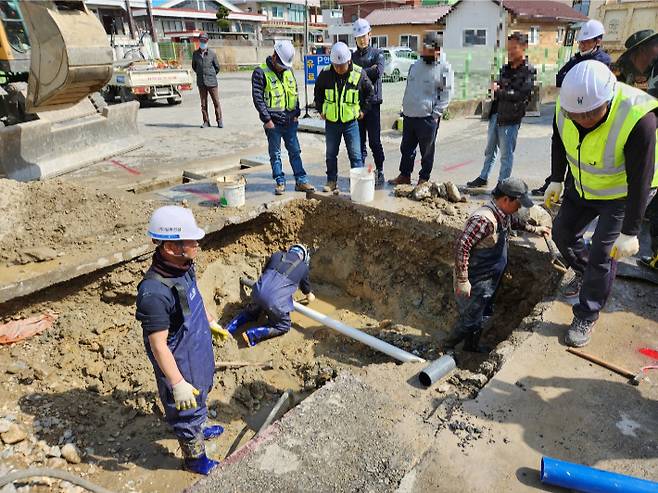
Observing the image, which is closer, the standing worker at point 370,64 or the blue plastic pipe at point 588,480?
the blue plastic pipe at point 588,480

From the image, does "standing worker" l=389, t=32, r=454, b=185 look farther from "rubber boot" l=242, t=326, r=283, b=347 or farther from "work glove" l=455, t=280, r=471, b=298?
"rubber boot" l=242, t=326, r=283, b=347

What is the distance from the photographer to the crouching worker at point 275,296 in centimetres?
506

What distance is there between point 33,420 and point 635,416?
14.3ft

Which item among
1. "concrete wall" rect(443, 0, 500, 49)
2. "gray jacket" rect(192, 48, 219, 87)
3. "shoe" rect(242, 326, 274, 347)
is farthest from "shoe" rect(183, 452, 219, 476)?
"concrete wall" rect(443, 0, 500, 49)

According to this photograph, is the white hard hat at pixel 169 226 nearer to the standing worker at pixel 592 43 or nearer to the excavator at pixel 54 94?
the excavator at pixel 54 94

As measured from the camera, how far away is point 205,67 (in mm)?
10203

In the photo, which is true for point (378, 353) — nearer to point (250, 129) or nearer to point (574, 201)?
point (574, 201)

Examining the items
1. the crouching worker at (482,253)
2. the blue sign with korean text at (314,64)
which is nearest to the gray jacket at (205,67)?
the blue sign with korean text at (314,64)

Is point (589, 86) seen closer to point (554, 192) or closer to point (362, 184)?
point (554, 192)

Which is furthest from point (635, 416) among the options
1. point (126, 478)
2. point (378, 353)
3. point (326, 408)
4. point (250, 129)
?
point (250, 129)

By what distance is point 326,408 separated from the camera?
2.78 meters

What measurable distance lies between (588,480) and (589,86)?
86.7 inches

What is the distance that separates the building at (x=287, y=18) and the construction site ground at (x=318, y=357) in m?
42.0

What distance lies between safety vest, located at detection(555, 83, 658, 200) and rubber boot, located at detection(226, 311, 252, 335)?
3.71m
